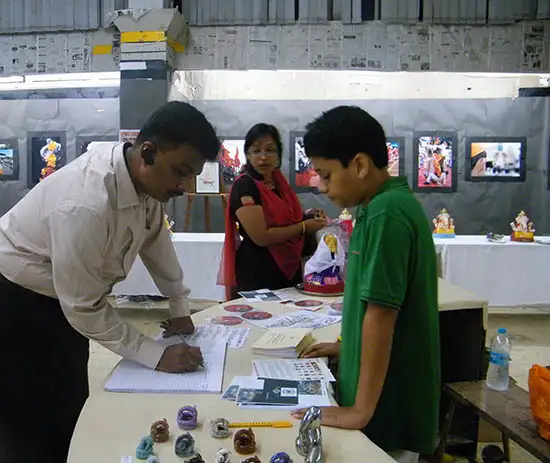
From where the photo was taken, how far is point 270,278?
2.49m

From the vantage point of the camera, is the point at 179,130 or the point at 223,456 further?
the point at 179,130

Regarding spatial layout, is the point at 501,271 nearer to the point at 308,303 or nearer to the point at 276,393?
the point at 308,303

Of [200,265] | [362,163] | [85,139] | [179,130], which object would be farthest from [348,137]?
[85,139]

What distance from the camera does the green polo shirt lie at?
3.63 feet

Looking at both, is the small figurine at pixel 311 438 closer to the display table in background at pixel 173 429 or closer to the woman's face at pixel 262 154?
the display table in background at pixel 173 429

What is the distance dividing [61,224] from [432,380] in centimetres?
92

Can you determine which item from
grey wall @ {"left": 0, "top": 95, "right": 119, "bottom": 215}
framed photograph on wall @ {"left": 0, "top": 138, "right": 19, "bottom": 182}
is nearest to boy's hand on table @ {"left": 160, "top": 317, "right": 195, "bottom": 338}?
grey wall @ {"left": 0, "top": 95, "right": 119, "bottom": 215}

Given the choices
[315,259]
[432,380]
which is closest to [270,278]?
[315,259]

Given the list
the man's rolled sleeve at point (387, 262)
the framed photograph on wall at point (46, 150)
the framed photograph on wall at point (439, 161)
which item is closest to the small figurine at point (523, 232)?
the framed photograph on wall at point (439, 161)

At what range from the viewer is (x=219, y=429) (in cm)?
108

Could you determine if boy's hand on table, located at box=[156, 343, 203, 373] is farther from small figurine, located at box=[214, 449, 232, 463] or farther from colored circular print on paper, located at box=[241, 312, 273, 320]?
colored circular print on paper, located at box=[241, 312, 273, 320]

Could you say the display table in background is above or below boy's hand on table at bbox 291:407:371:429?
below

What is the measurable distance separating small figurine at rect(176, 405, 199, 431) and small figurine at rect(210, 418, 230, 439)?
0.14ft

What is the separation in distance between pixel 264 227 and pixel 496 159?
3474 mm
